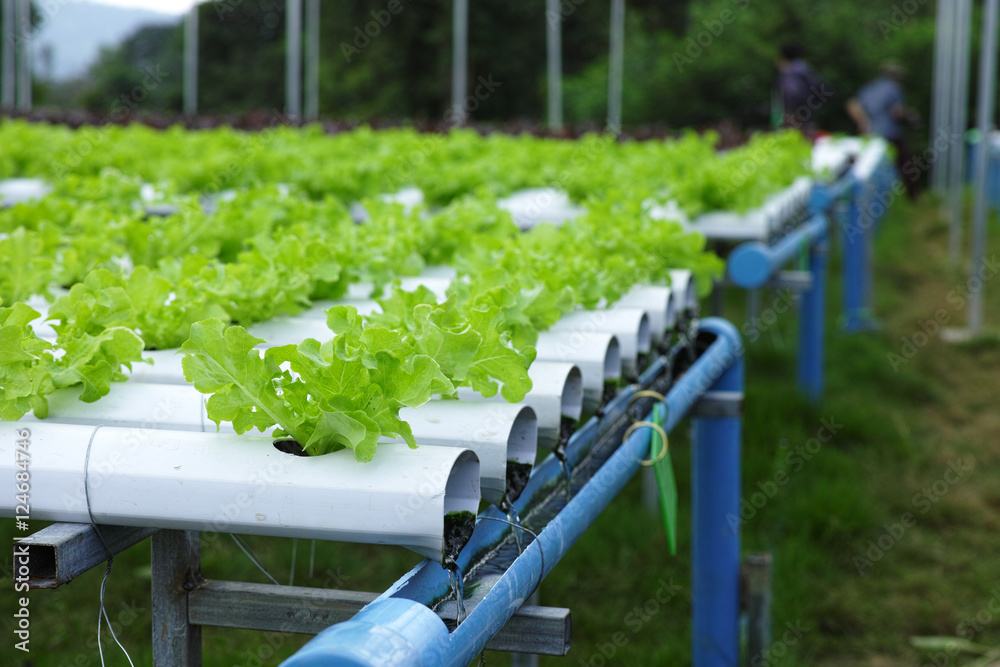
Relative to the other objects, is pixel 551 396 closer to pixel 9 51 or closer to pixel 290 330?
pixel 290 330

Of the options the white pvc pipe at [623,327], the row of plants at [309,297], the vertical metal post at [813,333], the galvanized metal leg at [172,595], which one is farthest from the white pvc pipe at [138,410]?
the vertical metal post at [813,333]

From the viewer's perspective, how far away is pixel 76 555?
1.29 metres

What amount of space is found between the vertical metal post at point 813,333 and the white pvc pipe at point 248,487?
4674 mm

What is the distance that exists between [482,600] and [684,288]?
152 cm

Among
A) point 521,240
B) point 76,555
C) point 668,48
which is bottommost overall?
point 76,555

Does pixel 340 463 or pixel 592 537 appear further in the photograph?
pixel 592 537

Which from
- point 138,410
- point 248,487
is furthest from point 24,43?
point 248,487

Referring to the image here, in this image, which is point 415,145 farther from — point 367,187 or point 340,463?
point 340,463

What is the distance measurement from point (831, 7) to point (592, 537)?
2119 centimetres

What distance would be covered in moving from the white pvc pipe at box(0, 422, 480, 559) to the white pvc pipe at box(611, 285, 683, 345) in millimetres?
1012

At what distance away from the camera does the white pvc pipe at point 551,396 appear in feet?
5.32

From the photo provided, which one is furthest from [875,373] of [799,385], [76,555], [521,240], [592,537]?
[76,555]

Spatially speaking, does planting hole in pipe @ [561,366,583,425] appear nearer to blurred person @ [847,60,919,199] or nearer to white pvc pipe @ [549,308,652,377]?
white pvc pipe @ [549,308,652,377]

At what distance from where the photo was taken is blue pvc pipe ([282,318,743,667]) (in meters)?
1.05
